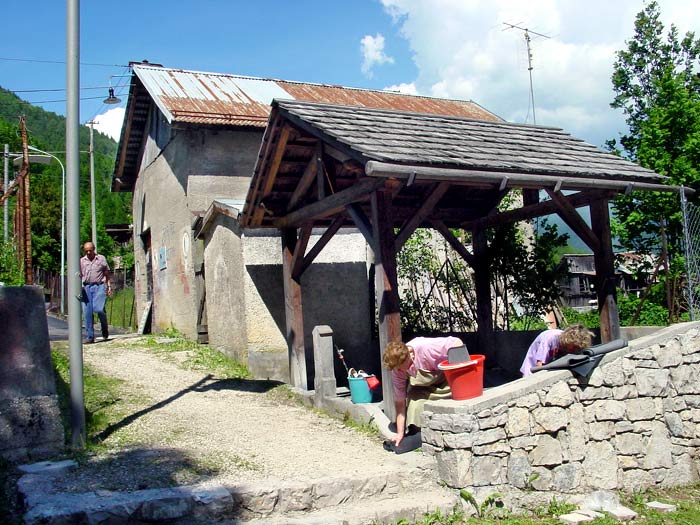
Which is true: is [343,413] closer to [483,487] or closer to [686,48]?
[483,487]

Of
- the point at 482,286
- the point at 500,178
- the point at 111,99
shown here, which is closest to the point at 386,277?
the point at 500,178

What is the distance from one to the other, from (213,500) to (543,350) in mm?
3806

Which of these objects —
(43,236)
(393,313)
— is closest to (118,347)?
(393,313)

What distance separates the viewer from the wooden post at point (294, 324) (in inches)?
352

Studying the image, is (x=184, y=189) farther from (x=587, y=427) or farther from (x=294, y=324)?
(x=587, y=427)

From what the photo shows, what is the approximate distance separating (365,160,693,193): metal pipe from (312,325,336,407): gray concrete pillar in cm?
271

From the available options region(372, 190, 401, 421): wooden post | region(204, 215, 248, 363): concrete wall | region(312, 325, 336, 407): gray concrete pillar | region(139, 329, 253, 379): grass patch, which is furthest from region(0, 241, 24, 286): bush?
region(372, 190, 401, 421): wooden post

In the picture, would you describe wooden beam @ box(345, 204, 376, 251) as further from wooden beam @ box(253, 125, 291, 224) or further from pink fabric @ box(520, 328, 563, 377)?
pink fabric @ box(520, 328, 563, 377)

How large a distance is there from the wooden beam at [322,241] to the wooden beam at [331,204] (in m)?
0.32

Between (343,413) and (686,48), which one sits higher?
(686,48)

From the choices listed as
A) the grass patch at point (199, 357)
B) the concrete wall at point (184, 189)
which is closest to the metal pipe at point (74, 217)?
the grass patch at point (199, 357)

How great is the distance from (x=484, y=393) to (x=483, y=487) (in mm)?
838

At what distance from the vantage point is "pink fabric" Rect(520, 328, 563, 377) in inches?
270

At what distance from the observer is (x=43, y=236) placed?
1697 inches
